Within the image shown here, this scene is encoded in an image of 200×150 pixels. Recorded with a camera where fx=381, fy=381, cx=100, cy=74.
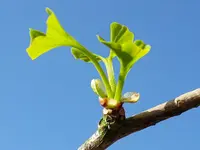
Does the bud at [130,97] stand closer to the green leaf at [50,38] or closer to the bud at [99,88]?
the bud at [99,88]

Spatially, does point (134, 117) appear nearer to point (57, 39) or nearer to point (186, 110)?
point (186, 110)

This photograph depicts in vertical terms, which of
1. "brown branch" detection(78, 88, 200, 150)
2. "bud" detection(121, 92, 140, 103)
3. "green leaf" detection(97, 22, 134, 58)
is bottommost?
"brown branch" detection(78, 88, 200, 150)

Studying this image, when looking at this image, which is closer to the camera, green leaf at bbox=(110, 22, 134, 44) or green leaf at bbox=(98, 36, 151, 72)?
green leaf at bbox=(98, 36, 151, 72)

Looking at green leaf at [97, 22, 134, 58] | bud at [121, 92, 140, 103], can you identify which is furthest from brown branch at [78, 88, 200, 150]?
green leaf at [97, 22, 134, 58]

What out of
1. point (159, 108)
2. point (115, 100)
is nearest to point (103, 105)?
point (115, 100)

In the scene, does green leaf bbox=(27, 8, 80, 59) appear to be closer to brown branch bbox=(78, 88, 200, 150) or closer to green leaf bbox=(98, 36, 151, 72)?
green leaf bbox=(98, 36, 151, 72)

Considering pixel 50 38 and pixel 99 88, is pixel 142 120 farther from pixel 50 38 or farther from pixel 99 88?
pixel 50 38

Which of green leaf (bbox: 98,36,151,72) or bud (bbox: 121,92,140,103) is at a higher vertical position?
green leaf (bbox: 98,36,151,72)
